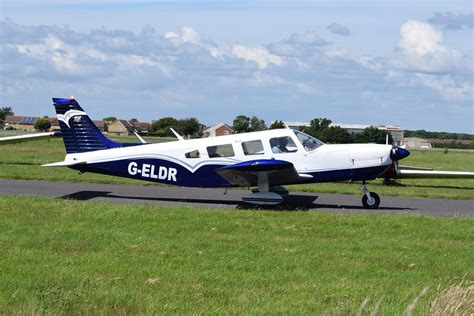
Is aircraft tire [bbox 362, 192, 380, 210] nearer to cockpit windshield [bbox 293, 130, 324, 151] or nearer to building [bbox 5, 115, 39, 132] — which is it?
cockpit windshield [bbox 293, 130, 324, 151]

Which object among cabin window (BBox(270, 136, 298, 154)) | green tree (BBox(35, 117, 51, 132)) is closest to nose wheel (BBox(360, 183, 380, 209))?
cabin window (BBox(270, 136, 298, 154))

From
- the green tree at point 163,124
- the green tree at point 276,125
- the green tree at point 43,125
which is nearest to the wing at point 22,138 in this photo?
the green tree at point 276,125

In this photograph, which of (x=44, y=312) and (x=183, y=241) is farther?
(x=183, y=241)

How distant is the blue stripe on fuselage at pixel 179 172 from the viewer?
52.0 feet

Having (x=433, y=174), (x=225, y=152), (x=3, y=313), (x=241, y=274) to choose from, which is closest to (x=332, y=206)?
(x=225, y=152)

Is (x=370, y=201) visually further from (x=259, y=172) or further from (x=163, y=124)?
(x=163, y=124)

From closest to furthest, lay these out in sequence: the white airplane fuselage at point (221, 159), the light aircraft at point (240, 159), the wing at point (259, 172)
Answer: the wing at point (259, 172) < the light aircraft at point (240, 159) < the white airplane fuselage at point (221, 159)

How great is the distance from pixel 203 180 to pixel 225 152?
95 centimetres

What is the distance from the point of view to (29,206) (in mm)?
13570

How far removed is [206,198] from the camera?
17.4 metres

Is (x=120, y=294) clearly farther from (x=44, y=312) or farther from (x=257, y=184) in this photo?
(x=257, y=184)

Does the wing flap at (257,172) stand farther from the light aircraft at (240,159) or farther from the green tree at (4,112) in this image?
the green tree at (4,112)

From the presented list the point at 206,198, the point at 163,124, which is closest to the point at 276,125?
the point at 206,198

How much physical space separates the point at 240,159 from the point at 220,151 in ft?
1.98
